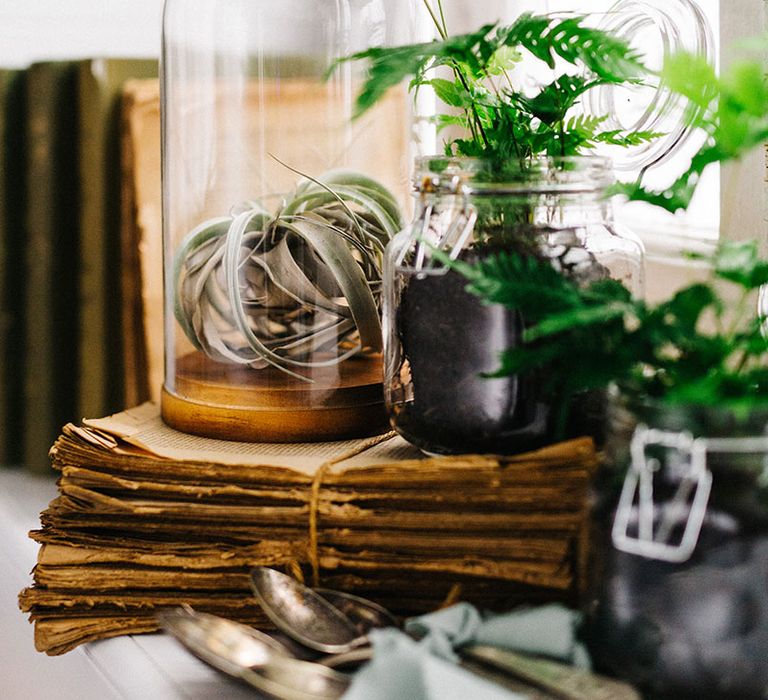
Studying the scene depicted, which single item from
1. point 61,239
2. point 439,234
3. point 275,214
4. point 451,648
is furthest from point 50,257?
point 451,648

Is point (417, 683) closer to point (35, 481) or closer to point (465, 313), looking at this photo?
point (465, 313)

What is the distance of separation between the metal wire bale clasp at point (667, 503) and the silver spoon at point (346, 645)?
0.06m

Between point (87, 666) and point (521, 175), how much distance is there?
398 mm

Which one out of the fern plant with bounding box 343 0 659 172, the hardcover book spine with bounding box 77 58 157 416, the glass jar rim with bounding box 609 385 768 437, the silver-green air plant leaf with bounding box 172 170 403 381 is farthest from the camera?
the hardcover book spine with bounding box 77 58 157 416

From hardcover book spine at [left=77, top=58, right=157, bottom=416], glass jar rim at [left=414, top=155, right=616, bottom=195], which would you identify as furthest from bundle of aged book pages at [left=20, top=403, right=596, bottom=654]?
hardcover book spine at [left=77, top=58, right=157, bottom=416]

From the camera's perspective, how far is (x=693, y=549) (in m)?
0.40

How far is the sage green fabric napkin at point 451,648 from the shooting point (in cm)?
41

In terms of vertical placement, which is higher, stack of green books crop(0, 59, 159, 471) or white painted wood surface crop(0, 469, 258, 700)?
stack of green books crop(0, 59, 159, 471)

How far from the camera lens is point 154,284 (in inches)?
44.7

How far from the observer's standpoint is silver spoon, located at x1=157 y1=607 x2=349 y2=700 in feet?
1.46

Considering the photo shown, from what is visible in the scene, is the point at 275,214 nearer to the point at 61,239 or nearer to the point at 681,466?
the point at 681,466

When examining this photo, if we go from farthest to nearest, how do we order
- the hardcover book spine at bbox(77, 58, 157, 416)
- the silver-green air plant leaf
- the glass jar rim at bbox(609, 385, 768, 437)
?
1. the hardcover book spine at bbox(77, 58, 157, 416)
2. the silver-green air plant leaf
3. the glass jar rim at bbox(609, 385, 768, 437)

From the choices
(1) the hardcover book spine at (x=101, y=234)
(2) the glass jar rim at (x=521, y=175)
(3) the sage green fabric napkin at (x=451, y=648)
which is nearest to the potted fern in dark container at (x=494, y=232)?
(2) the glass jar rim at (x=521, y=175)

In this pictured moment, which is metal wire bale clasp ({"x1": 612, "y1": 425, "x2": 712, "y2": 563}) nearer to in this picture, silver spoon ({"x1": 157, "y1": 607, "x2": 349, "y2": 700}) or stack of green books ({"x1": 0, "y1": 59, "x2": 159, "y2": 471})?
silver spoon ({"x1": 157, "y1": 607, "x2": 349, "y2": 700})
